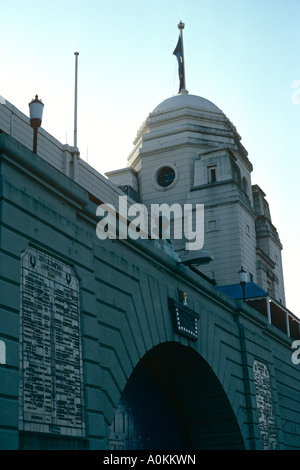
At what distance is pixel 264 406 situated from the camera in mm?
24516

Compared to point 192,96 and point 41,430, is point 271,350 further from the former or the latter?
point 192,96

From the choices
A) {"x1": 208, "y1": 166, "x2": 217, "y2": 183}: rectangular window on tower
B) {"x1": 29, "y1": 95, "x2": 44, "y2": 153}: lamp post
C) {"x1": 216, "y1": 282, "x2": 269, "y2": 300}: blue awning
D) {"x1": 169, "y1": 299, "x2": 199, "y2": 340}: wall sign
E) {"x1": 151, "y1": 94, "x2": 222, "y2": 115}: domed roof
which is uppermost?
{"x1": 151, "y1": 94, "x2": 222, "y2": 115}: domed roof

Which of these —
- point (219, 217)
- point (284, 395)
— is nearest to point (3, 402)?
point (284, 395)

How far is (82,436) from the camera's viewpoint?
1227 cm

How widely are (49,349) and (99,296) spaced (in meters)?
2.69

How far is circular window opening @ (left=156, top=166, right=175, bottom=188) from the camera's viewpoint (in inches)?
1799

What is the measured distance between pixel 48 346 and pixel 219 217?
31478mm

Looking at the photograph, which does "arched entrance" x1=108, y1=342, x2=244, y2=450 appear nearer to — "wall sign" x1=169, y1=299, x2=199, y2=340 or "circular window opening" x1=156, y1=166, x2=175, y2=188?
"wall sign" x1=169, y1=299, x2=199, y2=340

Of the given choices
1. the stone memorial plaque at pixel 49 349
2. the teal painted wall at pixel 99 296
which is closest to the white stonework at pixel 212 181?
the teal painted wall at pixel 99 296

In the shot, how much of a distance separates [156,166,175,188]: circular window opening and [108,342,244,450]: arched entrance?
25521 millimetres

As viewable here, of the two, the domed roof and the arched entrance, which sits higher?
the domed roof

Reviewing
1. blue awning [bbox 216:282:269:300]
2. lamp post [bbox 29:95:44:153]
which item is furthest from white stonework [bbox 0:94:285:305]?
lamp post [bbox 29:95:44:153]
